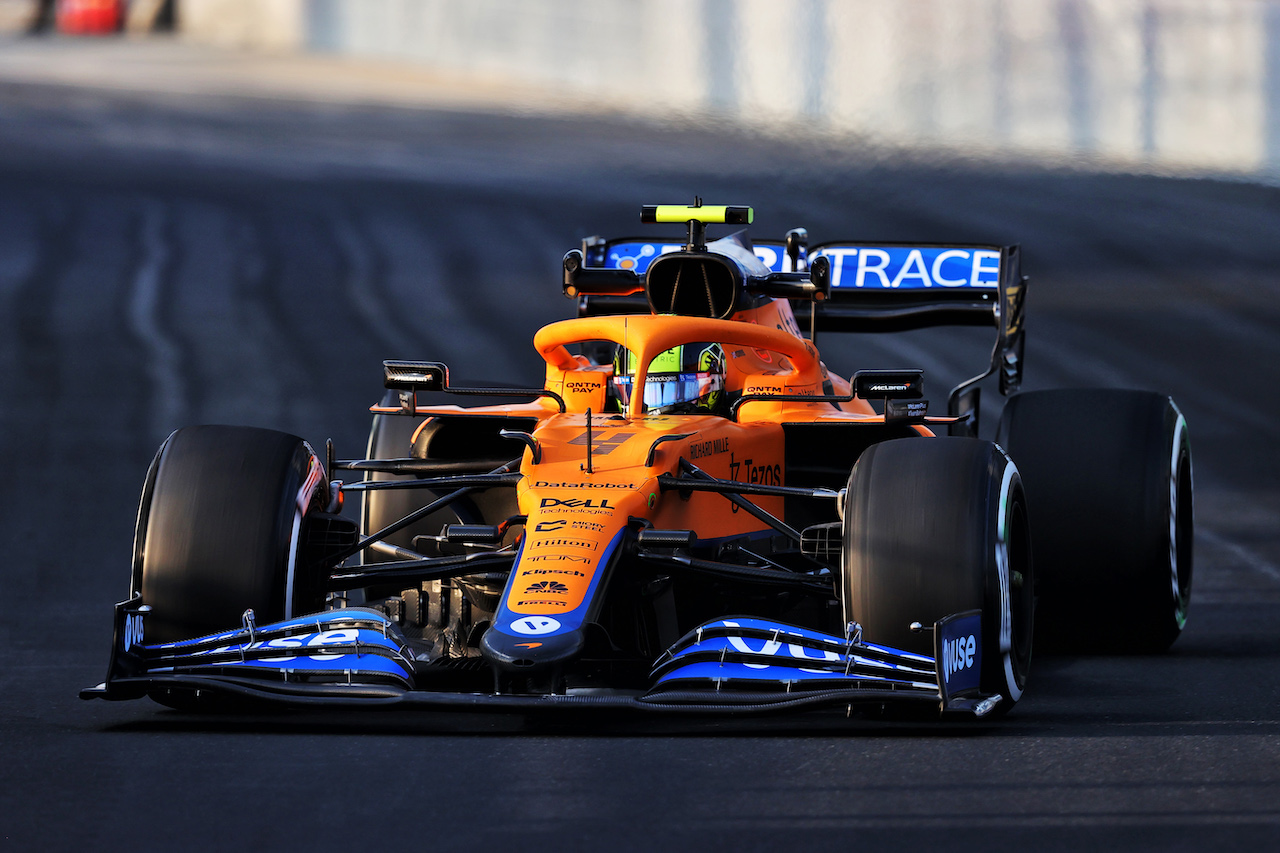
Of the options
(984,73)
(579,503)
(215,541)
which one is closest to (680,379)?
(579,503)

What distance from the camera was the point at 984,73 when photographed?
3531 centimetres

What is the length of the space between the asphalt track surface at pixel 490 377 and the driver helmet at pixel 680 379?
76.0 inches

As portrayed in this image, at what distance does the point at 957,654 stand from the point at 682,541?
3.61 ft

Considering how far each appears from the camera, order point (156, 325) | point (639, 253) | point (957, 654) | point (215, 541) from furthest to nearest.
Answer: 1. point (156, 325)
2. point (639, 253)
3. point (215, 541)
4. point (957, 654)

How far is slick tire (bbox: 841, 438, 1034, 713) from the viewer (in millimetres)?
6809

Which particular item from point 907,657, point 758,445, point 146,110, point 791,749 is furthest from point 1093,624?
point 146,110

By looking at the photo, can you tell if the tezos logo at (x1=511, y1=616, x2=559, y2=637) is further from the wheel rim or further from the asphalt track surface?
the wheel rim

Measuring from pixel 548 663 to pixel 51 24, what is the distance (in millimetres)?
59153

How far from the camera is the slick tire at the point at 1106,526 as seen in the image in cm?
876

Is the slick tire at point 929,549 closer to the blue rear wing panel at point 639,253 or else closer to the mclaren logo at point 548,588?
the mclaren logo at point 548,588

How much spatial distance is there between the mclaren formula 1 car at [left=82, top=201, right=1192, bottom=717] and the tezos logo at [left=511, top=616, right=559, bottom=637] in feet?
0.05

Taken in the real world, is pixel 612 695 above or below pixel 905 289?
below

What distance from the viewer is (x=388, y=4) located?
52.1m

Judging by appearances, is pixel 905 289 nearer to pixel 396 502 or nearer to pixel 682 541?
pixel 396 502
